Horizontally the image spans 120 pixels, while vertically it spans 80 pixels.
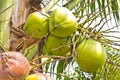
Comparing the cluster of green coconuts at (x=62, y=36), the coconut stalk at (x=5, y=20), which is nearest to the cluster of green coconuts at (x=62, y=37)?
the cluster of green coconuts at (x=62, y=36)

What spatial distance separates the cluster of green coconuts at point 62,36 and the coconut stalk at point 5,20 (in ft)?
0.40

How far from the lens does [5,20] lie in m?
1.42

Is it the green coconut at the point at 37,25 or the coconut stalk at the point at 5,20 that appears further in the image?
the green coconut at the point at 37,25

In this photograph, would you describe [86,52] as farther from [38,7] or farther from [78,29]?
[38,7]

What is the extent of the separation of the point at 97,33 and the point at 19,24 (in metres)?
0.36

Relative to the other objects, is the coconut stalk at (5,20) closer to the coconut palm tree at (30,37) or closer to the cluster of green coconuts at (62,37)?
the coconut palm tree at (30,37)

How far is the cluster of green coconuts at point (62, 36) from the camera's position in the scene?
1491 mm

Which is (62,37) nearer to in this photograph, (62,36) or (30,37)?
(62,36)

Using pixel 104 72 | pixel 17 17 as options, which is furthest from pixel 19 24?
pixel 104 72

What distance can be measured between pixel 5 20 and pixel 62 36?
0.27 meters

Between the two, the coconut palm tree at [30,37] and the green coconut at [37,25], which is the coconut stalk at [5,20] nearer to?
the coconut palm tree at [30,37]

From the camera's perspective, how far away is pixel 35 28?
5.08 ft

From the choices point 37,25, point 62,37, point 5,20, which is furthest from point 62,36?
point 5,20

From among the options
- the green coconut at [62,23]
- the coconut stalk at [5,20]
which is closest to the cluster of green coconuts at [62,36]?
the green coconut at [62,23]
